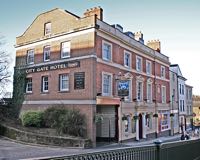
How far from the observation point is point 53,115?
23.9 metres

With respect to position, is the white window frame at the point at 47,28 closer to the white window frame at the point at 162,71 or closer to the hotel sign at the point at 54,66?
the hotel sign at the point at 54,66

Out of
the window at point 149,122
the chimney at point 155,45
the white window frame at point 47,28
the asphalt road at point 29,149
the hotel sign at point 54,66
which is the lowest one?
the asphalt road at point 29,149

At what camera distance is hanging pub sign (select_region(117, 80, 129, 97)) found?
23672 mm

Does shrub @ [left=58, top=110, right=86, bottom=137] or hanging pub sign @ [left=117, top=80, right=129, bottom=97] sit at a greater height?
hanging pub sign @ [left=117, top=80, right=129, bottom=97]

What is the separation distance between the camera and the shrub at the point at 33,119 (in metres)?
24.2

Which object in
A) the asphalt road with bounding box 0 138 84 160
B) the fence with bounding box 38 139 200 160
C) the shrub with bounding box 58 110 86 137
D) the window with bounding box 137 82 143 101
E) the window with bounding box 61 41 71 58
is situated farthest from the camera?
the window with bounding box 137 82 143 101

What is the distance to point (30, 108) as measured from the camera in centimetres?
2812

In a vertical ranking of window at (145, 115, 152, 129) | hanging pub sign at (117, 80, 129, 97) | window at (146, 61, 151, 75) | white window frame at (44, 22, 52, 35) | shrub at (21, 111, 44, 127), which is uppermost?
white window frame at (44, 22, 52, 35)

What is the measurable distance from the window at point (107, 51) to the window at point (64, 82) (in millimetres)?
3980

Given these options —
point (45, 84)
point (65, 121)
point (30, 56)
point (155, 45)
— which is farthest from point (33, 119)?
point (155, 45)

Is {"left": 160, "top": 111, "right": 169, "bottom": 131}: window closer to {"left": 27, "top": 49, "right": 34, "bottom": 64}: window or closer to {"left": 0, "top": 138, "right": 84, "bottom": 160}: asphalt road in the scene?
{"left": 27, "top": 49, "right": 34, "bottom": 64}: window

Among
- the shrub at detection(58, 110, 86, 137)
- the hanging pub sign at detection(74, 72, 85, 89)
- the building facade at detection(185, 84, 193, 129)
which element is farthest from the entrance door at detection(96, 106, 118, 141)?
the building facade at detection(185, 84, 193, 129)

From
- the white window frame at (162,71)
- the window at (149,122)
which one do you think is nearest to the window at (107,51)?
the window at (149,122)

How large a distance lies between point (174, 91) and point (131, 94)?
17259mm
